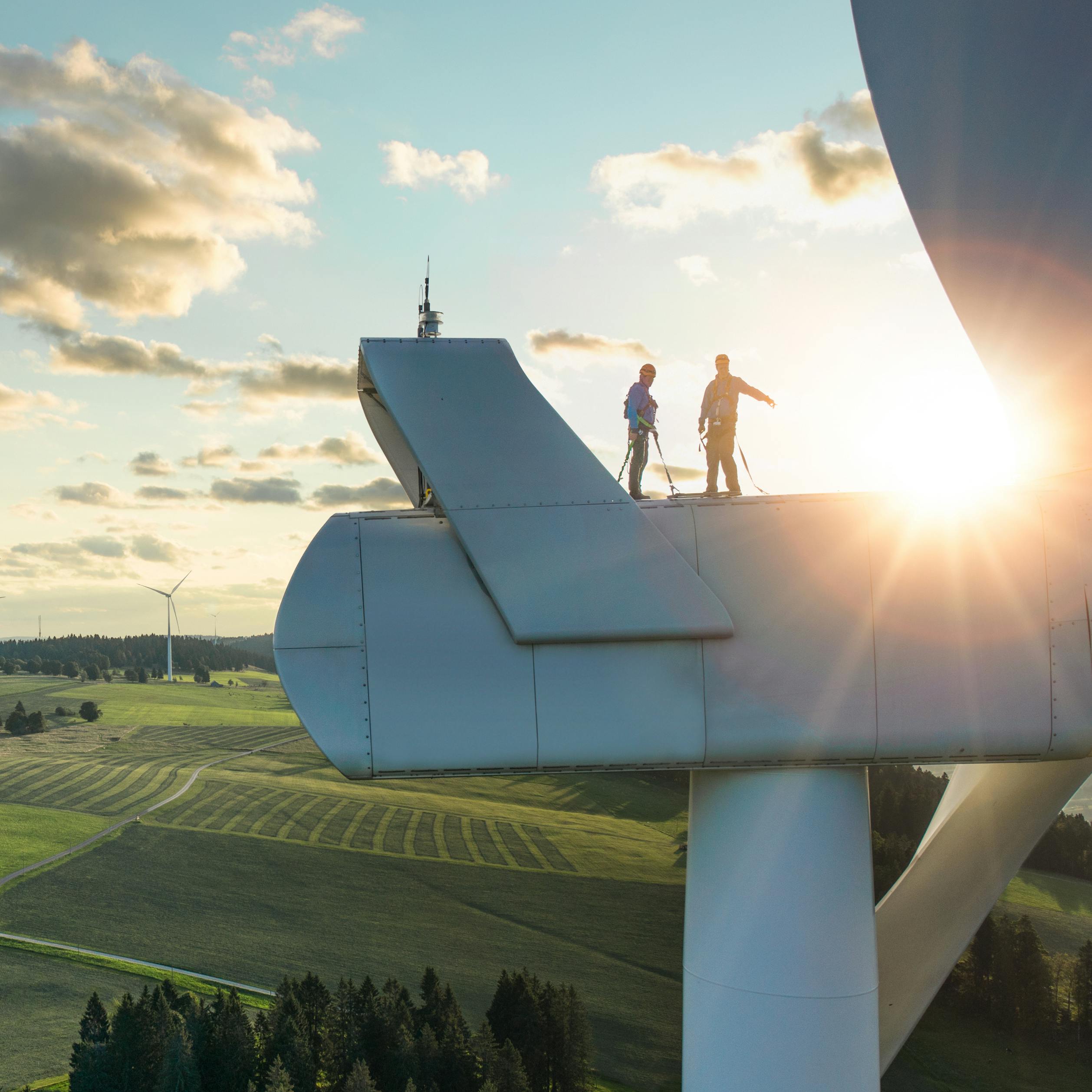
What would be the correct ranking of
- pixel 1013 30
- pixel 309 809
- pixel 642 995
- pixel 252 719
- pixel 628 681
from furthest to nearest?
1. pixel 252 719
2. pixel 309 809
3. pixel 642 995
4. pixel 628 681
5. pixel 1013 30

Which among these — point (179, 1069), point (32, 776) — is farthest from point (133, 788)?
point (179, 1069)

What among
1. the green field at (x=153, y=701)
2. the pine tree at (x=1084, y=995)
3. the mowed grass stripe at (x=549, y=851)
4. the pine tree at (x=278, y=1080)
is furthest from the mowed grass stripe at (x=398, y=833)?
the green field at (x=153, y=701)

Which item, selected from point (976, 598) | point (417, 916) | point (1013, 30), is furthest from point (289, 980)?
point (1013, 30)

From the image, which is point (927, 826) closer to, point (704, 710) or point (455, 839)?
point (455, 839)

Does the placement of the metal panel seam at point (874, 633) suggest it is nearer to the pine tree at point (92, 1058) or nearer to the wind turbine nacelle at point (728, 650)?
the wind turbine nacelle at point (728, 650)

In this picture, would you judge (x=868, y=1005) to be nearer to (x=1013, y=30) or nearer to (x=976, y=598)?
(x=976, y=598)

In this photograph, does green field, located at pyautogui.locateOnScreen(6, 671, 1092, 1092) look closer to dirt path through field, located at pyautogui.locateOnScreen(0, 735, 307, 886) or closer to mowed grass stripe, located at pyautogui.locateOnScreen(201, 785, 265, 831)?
mowed grass stripe, located at pyautogui.locateOnScreen(201, 785, 265, 831)
